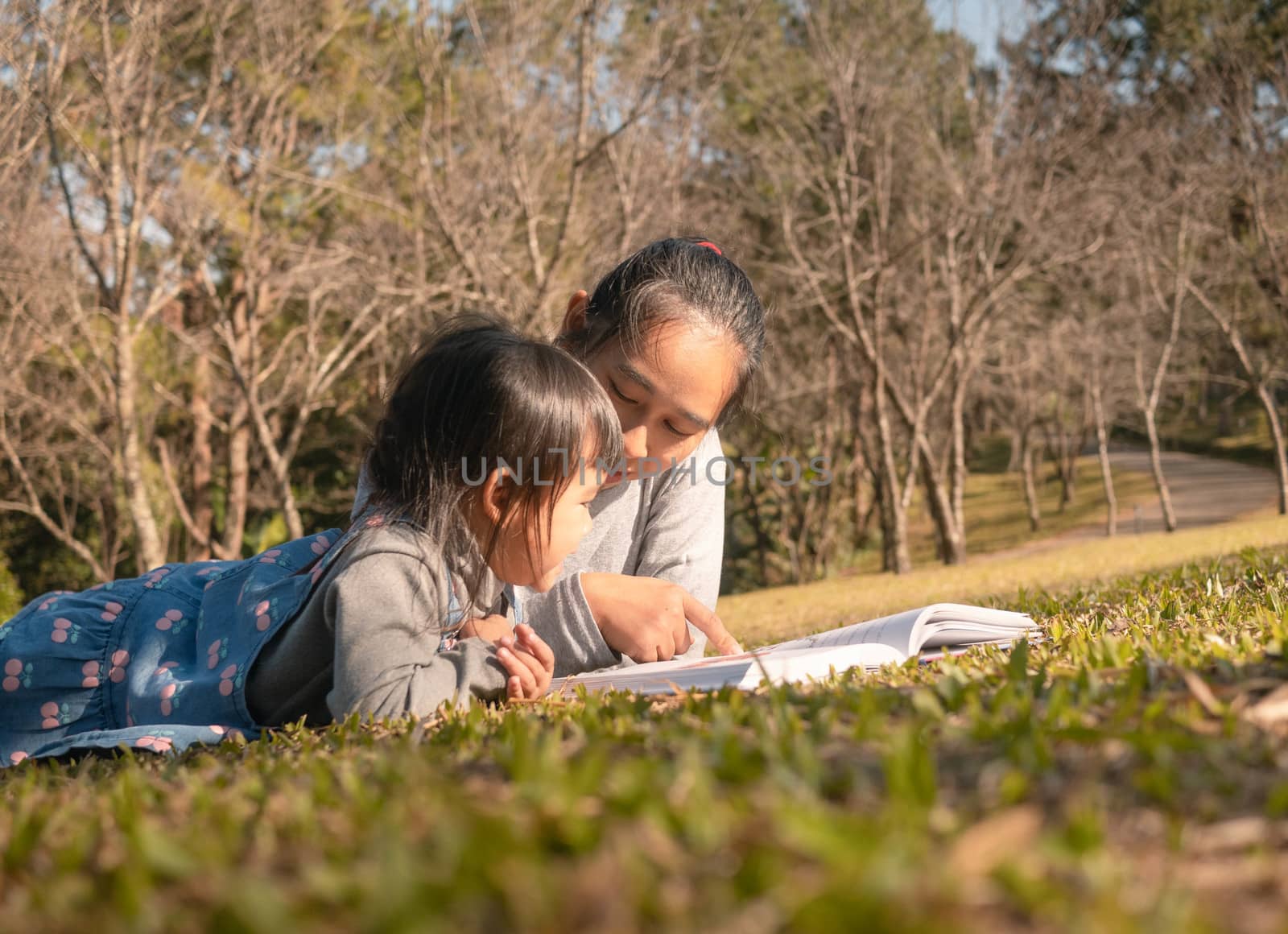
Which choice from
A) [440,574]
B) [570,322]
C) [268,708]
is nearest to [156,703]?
[268,708]

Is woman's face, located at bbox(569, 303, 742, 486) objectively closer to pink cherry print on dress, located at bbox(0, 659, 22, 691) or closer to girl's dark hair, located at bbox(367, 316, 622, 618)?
girl's dark hair, located at bbox(367, 316, 622, 618)

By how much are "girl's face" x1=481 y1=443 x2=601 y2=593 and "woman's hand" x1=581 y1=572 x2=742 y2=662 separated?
227 millimetres


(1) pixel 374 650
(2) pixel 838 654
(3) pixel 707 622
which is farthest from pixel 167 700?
(2) pixel 838 654

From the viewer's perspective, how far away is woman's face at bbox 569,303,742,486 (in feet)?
12.0

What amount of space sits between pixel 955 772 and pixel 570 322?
3304mm

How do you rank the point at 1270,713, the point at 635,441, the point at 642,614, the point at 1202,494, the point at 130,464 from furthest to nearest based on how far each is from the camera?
the point at 1202,494 < the point at 130,464 < the point at 635,441 < the point at 642,614 < the point at 1270,713

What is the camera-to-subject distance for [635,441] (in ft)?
11.9

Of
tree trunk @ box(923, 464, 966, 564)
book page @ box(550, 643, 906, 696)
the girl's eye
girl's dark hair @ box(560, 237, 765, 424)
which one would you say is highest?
girl's dark hair @ box(560, 237, 765, 424)

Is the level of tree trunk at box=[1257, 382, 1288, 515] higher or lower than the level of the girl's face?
lower

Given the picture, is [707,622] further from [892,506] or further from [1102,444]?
[1102,444]

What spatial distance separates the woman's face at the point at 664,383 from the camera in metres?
3.65

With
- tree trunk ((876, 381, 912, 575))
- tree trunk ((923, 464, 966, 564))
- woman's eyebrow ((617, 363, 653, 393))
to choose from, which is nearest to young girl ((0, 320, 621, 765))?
woman's eyebrow ((617, 363, 653, 393))

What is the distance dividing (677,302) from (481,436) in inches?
49.6

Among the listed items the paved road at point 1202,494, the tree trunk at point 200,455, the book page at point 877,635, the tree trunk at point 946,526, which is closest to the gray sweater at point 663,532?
the book page at point 877,635
